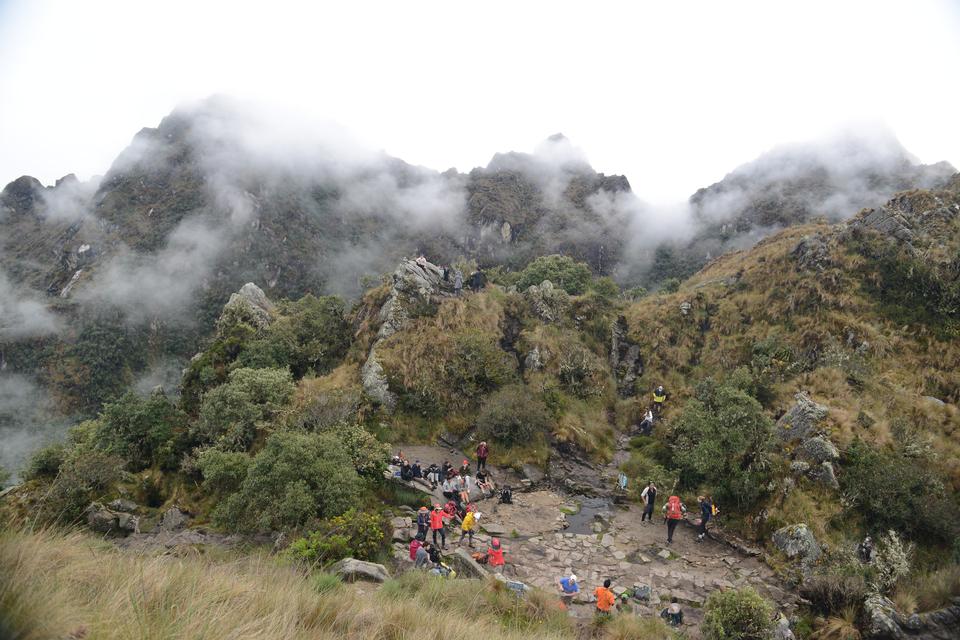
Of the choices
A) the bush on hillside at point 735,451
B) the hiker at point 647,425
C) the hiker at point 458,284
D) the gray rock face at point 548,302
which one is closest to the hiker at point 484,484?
the bush on hillside at point 735,451

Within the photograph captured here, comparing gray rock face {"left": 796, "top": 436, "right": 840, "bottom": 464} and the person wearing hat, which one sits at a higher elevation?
gray rock face {"left": 796, "top": 436, "right": 840, "bottom": 464}

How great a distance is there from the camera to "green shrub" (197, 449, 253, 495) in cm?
1426

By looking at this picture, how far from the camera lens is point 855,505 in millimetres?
11758

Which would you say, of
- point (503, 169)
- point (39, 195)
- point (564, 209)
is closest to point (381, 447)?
point (564, 209)

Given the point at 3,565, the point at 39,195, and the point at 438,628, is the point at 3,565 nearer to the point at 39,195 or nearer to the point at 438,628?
the point at 438,628

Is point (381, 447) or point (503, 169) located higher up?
point (503, 169)

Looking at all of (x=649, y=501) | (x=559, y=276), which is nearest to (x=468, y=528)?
(x=649, y=501)

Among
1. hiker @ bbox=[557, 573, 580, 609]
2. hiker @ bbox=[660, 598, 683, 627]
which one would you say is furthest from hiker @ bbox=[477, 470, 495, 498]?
hiker @ bbox=[660, 598, 683, 627]

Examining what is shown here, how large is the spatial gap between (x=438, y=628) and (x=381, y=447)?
39.5ft

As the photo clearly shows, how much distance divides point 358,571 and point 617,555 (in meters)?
7.15

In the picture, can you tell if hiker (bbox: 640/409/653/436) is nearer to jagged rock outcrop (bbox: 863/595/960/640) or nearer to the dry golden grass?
jagged rock outcrop (bbox: 863/595/960/640)

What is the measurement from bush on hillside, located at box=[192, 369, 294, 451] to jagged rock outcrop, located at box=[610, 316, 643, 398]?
54.9ft

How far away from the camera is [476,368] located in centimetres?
2088

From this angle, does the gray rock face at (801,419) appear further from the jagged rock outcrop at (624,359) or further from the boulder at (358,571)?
the boulder at (358,571)
